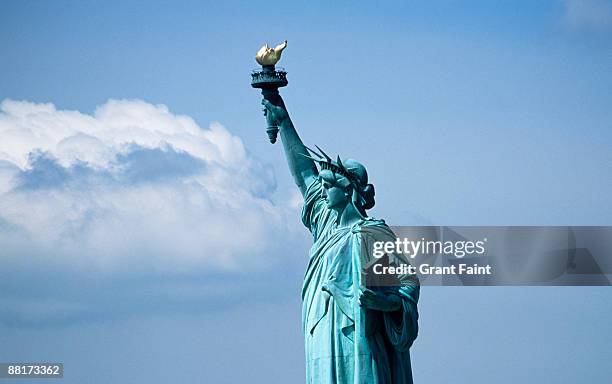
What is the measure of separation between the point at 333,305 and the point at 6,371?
4696 millimetres

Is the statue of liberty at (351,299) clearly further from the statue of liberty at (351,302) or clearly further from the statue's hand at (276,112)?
the statue's hand at (276,112)

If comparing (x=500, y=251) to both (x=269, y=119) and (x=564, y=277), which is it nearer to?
(x=564, y=277)

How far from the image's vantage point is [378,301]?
2817cm

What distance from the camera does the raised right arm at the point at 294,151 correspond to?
30625 mm

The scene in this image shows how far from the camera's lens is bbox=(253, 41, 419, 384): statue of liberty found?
28562 millimetres

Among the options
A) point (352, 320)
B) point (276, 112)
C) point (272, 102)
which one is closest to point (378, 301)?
point (352, 320)

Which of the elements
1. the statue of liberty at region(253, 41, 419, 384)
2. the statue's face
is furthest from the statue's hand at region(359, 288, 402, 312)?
the statue's face

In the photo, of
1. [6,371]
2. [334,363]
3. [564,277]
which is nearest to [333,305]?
[334,363]

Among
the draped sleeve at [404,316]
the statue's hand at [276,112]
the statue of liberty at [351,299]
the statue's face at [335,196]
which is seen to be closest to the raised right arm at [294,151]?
the statue's hand at [276,112]

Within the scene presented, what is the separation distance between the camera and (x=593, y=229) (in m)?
28.9

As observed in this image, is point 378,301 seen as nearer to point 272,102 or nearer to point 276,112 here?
point 276,112

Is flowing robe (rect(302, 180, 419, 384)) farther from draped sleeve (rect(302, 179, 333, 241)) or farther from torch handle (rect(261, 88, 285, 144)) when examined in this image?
torch handle (rect(261, 88, 285, 144))

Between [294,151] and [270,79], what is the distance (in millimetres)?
934

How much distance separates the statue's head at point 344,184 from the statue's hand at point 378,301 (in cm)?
152
